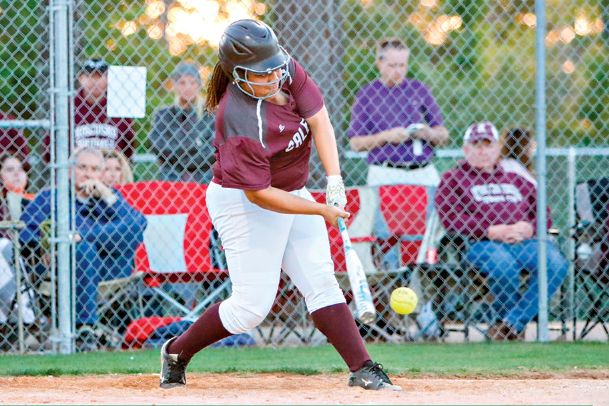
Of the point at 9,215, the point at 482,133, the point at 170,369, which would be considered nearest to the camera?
the point at 170,369

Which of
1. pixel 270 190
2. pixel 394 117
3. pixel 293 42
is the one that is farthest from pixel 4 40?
pixel 270 190

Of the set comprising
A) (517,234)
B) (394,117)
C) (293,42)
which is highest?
(293,42)

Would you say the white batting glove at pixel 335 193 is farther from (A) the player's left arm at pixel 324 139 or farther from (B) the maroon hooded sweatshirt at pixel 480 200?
(B) the maroon hooded sweatshirt at pixel 480 200

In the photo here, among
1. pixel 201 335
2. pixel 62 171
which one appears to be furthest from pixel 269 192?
pixel 62 171

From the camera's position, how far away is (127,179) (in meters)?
8.68

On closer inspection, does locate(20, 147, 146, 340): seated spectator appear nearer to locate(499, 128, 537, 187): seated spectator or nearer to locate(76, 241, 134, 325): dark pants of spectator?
locate(76, 241, 134, 325): dark pants of spectator

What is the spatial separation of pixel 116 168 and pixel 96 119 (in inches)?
15.6

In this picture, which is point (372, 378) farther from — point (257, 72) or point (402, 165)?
point (402, 165)

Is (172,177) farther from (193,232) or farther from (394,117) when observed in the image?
(394,117)

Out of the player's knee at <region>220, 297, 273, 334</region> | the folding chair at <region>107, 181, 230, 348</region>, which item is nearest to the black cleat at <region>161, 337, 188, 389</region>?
the player's knee at <region>220, 297, 273, 334</region>

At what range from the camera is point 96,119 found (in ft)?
28.1

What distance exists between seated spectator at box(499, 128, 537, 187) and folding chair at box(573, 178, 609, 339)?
18.9 inches

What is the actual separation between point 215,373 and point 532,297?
284cm

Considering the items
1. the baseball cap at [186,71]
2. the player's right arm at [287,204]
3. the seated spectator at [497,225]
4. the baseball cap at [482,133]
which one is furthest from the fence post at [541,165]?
the player's right arm at [287,204]
